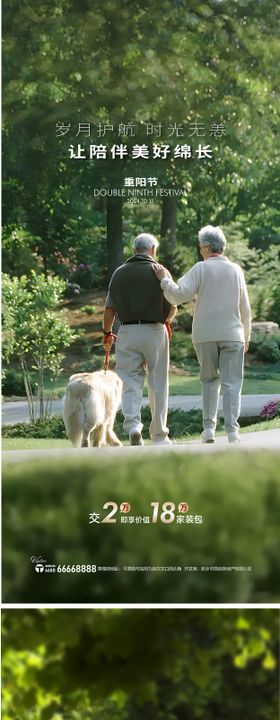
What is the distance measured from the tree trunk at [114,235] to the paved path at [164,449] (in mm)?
1174

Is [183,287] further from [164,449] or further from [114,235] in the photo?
[164,449]

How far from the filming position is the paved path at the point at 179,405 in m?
6.67

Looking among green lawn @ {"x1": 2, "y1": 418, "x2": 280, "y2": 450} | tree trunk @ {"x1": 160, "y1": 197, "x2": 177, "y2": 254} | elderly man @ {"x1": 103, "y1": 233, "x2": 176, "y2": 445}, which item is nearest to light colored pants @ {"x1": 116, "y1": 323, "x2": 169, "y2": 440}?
elderly man @ {"x1": 103, "y1": 233, "x2": 176, "y2": 445}

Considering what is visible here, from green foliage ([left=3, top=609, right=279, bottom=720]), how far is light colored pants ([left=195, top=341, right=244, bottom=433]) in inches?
61.5

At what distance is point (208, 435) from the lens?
667 centimetres

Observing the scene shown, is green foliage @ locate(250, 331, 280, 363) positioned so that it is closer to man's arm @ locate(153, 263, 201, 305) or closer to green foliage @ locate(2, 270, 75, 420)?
man's arm @ locate(153, 263, 201, 305)

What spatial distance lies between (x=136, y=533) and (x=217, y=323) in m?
1.42

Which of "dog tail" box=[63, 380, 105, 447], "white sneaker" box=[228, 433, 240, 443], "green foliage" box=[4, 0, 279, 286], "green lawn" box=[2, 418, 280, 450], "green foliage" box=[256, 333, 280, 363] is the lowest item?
"green lawn" box=[2, 418, 280, 450]

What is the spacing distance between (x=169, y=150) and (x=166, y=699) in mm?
3870

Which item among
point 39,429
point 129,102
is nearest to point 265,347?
point 39,429

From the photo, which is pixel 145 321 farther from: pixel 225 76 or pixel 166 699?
pixel 166 699

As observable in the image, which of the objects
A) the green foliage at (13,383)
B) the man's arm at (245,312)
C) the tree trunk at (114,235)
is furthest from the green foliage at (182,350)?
the green foliage at (13,383)

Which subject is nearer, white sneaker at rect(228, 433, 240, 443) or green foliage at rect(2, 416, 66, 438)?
white sneaker at rect(228, 433, 240, 443)

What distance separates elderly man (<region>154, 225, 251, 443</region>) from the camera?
6621 mm
